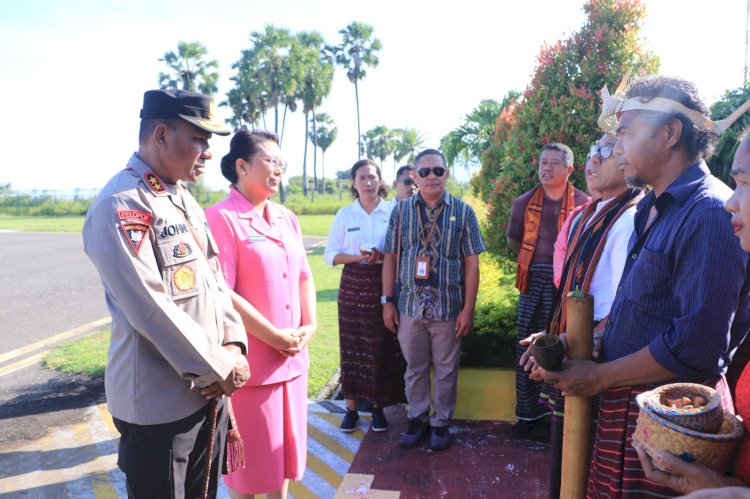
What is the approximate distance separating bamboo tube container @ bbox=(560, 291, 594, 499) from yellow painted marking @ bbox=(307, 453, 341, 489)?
196 centimetres

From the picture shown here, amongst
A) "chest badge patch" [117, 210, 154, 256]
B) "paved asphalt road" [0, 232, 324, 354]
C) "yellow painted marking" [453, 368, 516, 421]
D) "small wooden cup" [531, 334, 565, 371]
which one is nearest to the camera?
"small wooden cup" [531, 334, 565, 371]

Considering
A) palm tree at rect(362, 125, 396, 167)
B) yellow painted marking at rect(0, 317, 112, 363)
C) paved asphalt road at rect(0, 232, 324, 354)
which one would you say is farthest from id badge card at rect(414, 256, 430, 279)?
palm tree at rect(362, 125, 396, 167)

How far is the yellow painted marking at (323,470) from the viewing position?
3.63 metres

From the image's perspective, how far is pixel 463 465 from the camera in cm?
375

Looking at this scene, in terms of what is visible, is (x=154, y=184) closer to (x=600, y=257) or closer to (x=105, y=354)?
(x=600, y=257)

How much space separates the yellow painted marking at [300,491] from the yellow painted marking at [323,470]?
16cm

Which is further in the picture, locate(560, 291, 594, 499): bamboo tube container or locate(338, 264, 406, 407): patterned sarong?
locate(338, 264, 406, 407): patterned sarong

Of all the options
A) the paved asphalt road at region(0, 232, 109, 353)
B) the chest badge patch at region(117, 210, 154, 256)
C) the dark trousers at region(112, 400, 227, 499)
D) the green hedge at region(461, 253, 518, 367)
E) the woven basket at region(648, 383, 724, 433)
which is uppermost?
the chest badge patch at region(117, 210, 154, 256)

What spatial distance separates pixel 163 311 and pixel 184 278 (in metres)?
0.22

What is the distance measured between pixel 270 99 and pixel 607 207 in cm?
4276

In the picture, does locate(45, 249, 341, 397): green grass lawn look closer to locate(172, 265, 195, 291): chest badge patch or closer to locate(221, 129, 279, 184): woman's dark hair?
locate(221, 129, 279, 184): woman's dark hair

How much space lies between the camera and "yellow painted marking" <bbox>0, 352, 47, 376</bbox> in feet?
19.4

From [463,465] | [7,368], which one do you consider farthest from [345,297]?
[7,368]

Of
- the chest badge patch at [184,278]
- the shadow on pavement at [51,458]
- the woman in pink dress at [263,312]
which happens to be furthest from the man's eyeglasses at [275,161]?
the shadow on pavement at [51,458]
